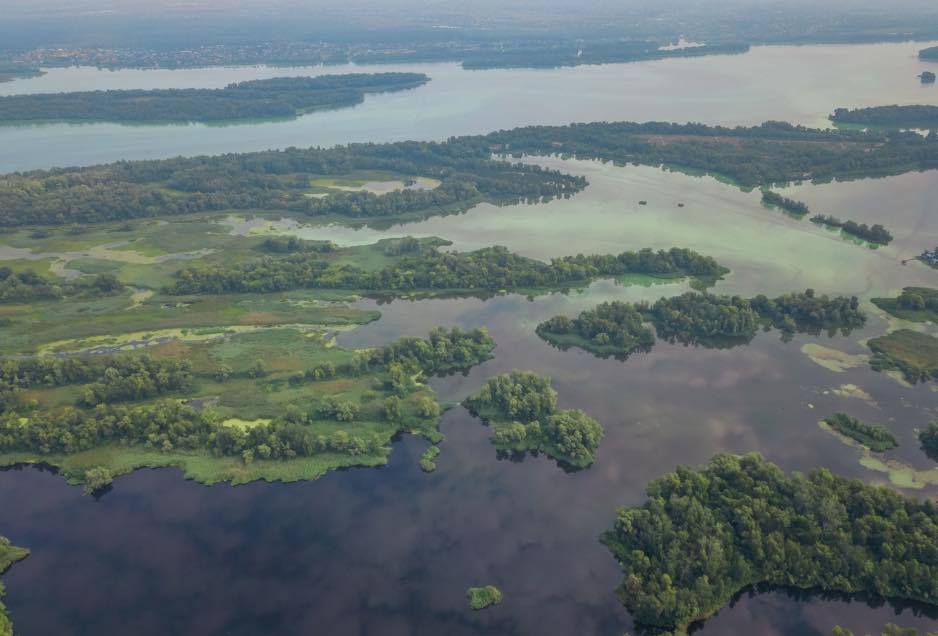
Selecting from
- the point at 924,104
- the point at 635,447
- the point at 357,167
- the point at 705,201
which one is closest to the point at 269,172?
the point at 357,167

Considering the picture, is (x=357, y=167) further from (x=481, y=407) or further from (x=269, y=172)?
(x=481, y=407)

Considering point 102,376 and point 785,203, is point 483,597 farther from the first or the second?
point 785,203

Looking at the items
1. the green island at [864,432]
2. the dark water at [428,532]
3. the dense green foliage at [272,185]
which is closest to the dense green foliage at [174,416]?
the dark water at [428,532]

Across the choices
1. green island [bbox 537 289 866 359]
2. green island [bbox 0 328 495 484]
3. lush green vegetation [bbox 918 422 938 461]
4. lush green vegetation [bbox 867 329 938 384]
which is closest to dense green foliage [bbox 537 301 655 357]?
green island [bbox 537 289 866 359]

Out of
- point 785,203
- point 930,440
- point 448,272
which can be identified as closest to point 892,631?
point 930,440

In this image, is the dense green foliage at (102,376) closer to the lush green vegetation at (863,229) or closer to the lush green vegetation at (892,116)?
the lush green vegetation at (863,229)

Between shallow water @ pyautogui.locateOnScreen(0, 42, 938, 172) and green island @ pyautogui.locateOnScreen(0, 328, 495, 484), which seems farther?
shallow water @ pyautogui.locateOnScreen(0, 42, 938, 172)

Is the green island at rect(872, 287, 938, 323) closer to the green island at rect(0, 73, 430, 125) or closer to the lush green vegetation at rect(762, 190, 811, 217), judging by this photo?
the lush green vegetation at rect(762, 190, 811, 217)
